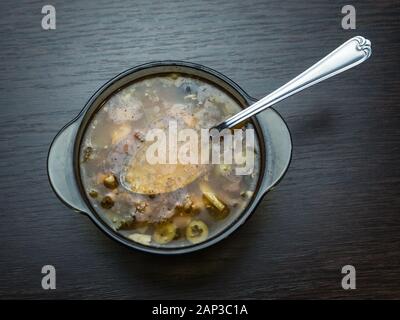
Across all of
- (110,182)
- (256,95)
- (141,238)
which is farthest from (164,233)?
(256,95)

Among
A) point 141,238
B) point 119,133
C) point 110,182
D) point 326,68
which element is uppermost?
point 326,68

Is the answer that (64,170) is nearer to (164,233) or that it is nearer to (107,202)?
(107,202)

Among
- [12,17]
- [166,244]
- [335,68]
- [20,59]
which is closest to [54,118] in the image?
[20,59]

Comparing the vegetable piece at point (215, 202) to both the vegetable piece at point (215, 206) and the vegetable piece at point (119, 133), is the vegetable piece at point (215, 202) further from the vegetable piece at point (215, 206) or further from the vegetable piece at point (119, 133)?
the vegetable piece at point (119, 133)
